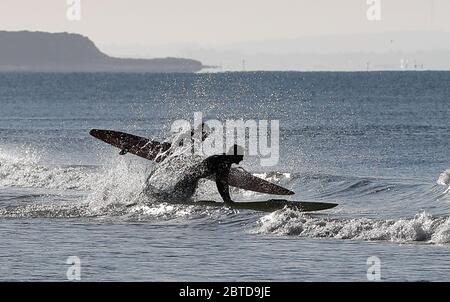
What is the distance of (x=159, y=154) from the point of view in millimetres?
35812

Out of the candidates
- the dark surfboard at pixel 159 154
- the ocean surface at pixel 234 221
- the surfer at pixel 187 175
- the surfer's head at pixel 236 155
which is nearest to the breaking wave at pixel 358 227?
the ocean surface at pixel 234 221

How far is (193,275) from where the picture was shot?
2158cm

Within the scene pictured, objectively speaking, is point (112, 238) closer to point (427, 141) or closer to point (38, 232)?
point (38, 232)

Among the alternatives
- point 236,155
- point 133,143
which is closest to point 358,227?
point 236,155

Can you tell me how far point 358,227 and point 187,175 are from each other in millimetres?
8050

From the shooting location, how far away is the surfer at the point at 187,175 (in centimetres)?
3272

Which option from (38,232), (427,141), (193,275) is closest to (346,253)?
(193,275)

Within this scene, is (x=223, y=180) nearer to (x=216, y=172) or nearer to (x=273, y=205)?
(x=216, y=172)

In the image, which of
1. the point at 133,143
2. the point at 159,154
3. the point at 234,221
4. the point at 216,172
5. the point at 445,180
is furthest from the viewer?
the point at 445,180

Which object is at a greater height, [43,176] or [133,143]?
[133,143]

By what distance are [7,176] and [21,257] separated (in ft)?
72.0

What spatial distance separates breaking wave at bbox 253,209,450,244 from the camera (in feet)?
86.8

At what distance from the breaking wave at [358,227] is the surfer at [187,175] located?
140 inches

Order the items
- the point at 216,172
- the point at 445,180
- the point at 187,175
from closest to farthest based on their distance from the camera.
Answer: the point at 216,172 → the point at 187,175 → the point at 445,180
